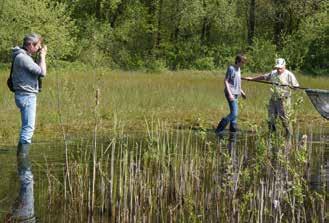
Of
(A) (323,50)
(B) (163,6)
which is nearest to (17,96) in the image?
(A) (323,50)

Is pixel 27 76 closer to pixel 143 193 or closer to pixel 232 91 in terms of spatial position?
pixel 143 193

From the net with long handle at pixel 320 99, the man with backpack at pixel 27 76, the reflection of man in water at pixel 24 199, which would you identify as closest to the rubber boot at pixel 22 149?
the man with backpack at pixel 27 76

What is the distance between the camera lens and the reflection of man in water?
7901 millimetres

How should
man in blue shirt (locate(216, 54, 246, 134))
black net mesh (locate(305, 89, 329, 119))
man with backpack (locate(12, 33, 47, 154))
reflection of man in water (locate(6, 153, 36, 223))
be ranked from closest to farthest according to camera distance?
reflection of man in water (locate(6, 153, 36, 223)), man with backpack (locate(12, 33, 47, 154)), black net mesh (locate(305, 89, 329, 119)), man in blue shirt (locate(216, 54, 246, 134))

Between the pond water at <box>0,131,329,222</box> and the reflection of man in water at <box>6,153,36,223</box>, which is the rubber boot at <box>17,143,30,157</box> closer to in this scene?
the reflection of man in water at <box>6,153,36,223</box>

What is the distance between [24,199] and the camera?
351 inches

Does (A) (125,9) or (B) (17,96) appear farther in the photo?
(A) (125,9)

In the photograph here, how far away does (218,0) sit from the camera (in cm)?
5922

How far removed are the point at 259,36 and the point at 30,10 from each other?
2459 cm

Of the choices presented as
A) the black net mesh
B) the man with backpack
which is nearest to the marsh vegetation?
the man with backpack

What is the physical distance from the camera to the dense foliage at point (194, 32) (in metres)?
52.0

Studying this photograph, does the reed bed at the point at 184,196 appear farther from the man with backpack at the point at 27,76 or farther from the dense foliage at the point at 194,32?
the dense foliage at the point at 194,32

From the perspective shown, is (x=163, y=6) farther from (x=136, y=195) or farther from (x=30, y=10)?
(x=136, y=195)

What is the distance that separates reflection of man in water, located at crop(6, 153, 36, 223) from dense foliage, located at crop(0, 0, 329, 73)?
3811 cm
